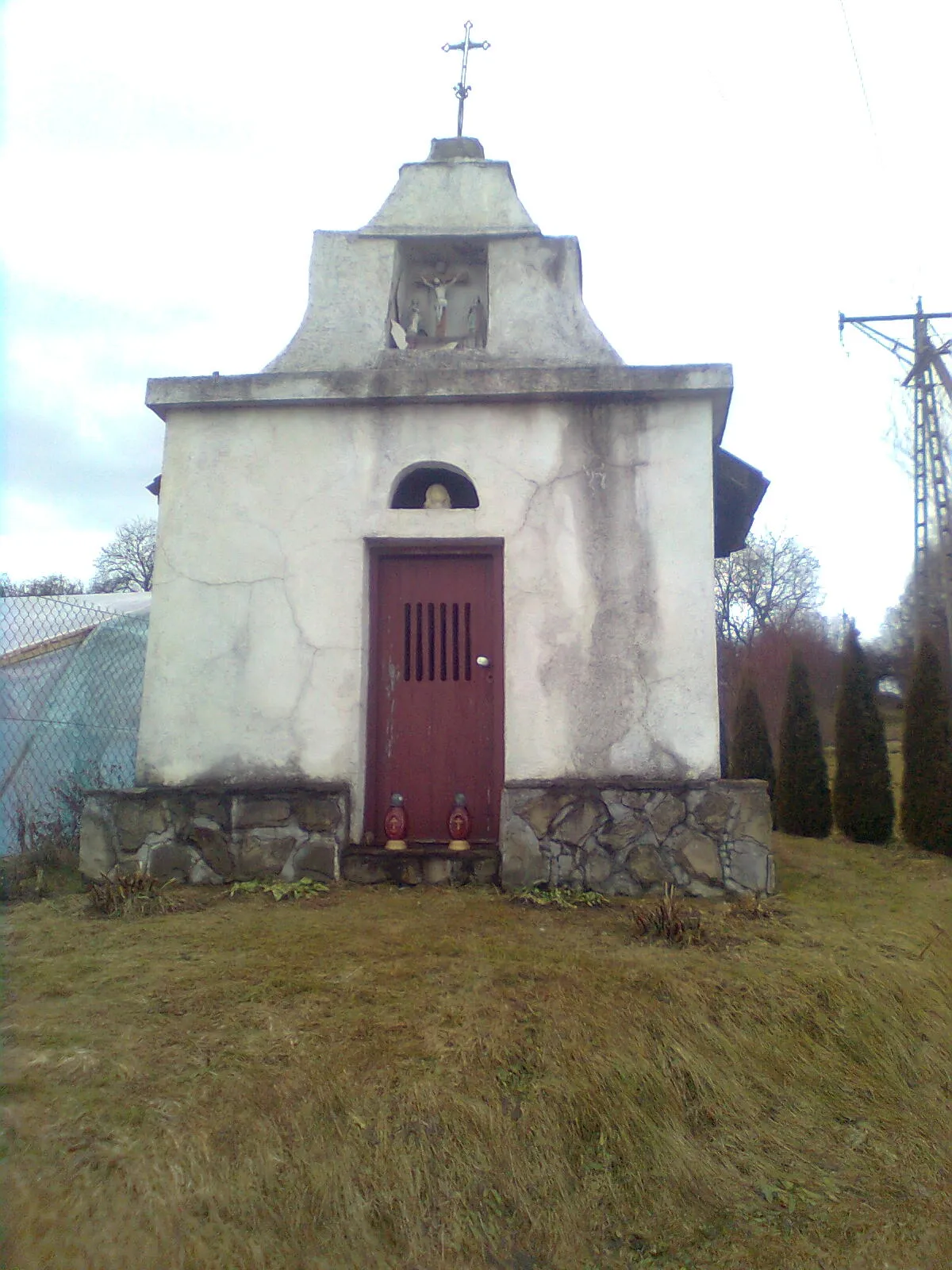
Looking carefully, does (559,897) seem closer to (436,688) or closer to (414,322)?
(436,688)

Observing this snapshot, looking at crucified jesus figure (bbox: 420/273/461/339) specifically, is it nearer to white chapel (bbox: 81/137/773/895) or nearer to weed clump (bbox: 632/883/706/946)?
white chapel (bbox: 81/137/773/895)

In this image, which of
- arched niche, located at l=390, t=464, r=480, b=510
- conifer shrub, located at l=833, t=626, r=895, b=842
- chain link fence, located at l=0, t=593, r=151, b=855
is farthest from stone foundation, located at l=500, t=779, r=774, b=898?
conifer shrub, located at l=833, t=626, r=895, b=842

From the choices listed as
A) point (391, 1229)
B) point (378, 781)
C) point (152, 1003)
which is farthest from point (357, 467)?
point (391, 1229)

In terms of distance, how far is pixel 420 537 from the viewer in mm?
6156

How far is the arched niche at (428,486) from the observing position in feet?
22.7

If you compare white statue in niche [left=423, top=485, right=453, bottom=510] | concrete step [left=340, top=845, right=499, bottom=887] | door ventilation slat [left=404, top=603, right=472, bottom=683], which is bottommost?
concrete step [left=340, top=845, right=499, bottom=887]

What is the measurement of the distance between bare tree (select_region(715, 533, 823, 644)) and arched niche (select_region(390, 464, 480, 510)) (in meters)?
24.9

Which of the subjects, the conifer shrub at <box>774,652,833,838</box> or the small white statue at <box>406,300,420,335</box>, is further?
the conifer shrub at <box>774,652,833,838</box>

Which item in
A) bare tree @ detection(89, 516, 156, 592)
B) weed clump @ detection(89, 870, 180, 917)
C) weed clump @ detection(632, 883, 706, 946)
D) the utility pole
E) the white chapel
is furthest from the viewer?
bare tree @ detection(89, 516, 156, 592)

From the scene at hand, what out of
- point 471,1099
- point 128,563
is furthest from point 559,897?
point 128,563

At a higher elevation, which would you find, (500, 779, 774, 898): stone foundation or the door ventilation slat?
the door ventilation slat

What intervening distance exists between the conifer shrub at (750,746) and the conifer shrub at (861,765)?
1.84m

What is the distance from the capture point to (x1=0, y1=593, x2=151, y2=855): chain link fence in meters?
6.87

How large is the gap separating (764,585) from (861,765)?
23.4 meters
